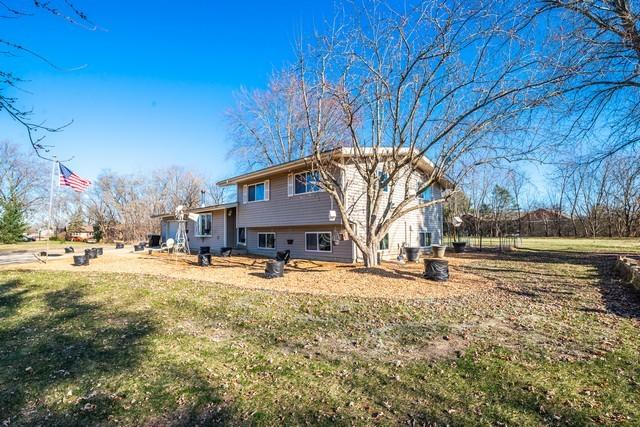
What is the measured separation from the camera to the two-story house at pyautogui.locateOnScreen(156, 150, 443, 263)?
14.4 metres

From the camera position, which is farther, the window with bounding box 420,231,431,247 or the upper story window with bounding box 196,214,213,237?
the upper story window with bounding box 196,214,213,237

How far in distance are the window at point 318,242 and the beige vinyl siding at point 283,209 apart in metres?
0.97

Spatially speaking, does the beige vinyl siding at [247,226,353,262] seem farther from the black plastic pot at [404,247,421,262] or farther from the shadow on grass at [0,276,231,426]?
the shadow on grass at [0,276,231,426]

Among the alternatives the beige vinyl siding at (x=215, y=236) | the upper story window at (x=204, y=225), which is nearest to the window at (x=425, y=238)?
the beige vinyl siding at (x=215, y=236)

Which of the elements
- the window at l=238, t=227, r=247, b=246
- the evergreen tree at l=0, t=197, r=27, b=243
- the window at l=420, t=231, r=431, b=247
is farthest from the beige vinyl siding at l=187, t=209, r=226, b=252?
the evergreen tree at l=0, t=197, r=27, b=243

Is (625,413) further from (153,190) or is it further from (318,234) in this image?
(153,190)

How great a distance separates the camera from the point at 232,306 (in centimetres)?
711

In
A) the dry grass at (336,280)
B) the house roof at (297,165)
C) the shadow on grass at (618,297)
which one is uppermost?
the house roof at (297,165)

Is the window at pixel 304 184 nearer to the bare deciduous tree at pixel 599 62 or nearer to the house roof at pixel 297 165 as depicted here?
the house roof at pixel 297 165

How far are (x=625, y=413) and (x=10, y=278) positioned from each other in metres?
14.9

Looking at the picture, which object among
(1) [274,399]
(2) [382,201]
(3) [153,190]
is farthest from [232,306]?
(3) [153,190]

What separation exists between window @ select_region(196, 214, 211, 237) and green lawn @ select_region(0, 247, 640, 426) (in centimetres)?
1478

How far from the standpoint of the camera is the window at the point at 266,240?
59.1ft

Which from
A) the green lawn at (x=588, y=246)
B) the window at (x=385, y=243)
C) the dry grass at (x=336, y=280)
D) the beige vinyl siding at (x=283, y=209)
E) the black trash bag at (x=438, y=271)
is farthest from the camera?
the green lawn at (x=588, y=246)
